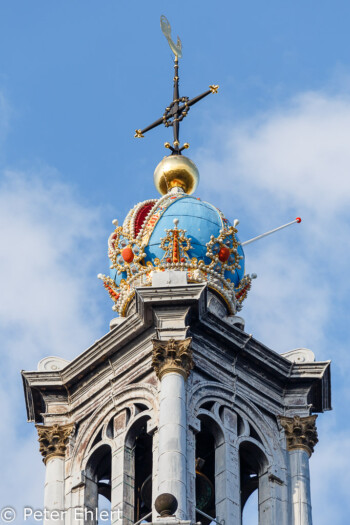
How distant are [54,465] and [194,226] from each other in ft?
24.0

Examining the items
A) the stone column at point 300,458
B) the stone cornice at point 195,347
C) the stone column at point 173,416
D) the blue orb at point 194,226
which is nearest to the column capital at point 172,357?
the stone column at point 173,416

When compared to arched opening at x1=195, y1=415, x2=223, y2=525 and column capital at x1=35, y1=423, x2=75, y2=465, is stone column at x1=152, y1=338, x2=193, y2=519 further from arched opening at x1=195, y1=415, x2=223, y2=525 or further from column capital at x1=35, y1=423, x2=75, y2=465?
column capital at x1=35, y1=423, x2=75, y2=465

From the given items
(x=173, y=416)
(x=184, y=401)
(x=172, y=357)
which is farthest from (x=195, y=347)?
(x=173, y=416)

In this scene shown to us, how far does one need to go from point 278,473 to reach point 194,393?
272 cm

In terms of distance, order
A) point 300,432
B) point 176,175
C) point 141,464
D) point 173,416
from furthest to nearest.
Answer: point 176,175 < point 141,464 < point 300,432 < point 173,416

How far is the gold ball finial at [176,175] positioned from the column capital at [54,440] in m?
8.52

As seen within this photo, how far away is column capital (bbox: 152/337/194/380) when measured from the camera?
170 feet

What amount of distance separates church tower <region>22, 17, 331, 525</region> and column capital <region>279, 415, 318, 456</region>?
3 cm

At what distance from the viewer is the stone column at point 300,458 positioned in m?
51.6

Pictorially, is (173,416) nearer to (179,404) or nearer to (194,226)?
(179,404)

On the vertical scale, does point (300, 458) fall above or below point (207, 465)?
below

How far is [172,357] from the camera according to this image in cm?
5188

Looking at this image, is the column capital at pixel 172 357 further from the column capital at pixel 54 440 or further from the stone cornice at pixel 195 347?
the column capital at pixel 54 440

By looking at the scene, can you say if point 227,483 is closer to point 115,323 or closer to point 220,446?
point 220,446
